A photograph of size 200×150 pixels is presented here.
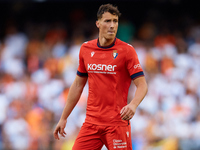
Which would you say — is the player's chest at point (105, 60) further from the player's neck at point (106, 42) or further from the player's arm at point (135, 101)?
the player's arm at point (135, 101)

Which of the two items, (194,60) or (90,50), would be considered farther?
(194,60)

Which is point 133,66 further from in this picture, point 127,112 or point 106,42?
point 127,112

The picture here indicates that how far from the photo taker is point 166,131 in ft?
32.3

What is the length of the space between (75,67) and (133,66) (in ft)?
23.4

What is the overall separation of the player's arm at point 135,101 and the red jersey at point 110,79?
0.34 feet

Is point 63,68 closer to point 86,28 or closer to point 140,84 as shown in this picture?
point 86,28

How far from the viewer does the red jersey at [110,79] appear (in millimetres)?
4703

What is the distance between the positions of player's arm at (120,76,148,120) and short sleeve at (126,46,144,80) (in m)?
0.06

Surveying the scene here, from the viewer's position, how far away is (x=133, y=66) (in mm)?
4645

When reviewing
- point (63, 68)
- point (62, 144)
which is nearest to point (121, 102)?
point (62, 144)

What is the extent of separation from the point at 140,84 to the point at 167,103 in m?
6.10

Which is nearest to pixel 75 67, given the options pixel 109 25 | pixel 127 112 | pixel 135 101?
pixel 109 25

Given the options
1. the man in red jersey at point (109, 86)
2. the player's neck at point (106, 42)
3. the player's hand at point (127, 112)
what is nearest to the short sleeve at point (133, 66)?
the man in red jersey at point (109, 86)

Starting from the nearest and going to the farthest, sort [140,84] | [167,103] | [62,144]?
1. [140,84]
2. [62,144]
3. [167,103]
